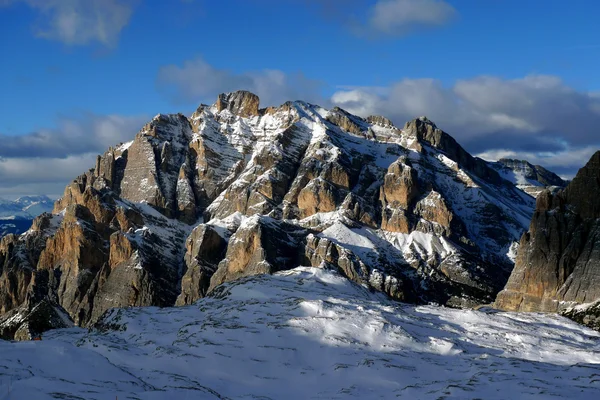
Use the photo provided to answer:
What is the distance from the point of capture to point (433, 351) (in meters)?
145

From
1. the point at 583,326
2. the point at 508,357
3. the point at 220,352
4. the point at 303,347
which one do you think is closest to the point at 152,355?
the point at 220,352

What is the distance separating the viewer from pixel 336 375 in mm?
125188

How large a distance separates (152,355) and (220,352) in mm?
13686

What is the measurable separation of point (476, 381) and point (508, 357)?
39.9 m

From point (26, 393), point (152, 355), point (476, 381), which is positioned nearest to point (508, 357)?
point (476, 381)

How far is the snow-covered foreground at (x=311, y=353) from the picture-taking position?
2697 inches

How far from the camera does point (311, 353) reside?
140 m

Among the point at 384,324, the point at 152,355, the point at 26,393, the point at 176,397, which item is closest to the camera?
the point at 26,393

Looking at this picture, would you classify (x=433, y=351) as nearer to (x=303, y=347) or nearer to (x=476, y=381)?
(x=303, y=347)

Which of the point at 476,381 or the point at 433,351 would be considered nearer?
the point at 476,381

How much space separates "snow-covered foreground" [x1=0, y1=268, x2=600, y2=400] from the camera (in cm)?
6850

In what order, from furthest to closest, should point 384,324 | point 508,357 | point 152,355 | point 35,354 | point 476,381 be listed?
1. point 384,324
2. point 508,357
3. point 152,355
4. point 476,381
5. point 35,354

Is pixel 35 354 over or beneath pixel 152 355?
over

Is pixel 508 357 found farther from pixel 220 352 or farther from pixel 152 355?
pixel 152 355
